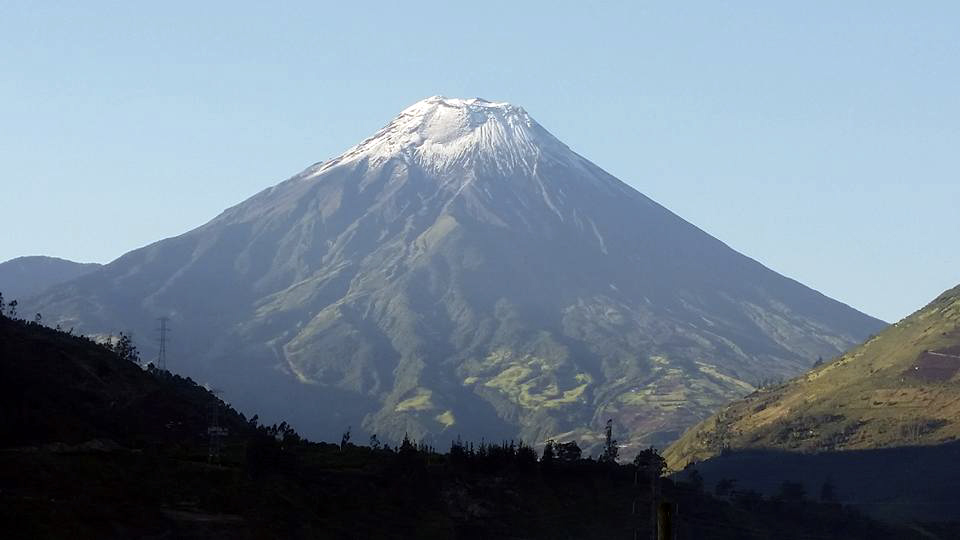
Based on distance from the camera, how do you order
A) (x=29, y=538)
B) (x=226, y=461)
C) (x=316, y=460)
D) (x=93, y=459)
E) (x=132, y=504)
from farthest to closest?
(x=316, y=460), (x=226, y=461), (x=93, y=459), (x=132, y=504), (x=29, y=538)

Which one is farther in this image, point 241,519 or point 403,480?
point 403,480

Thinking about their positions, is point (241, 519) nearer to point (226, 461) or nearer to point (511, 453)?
point (226, 461)

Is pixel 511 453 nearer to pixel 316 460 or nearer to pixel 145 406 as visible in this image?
pixel 316 460

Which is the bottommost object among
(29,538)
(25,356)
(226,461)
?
(29,538)

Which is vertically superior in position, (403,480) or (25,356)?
(25,356)

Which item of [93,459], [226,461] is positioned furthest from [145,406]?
[93,459]

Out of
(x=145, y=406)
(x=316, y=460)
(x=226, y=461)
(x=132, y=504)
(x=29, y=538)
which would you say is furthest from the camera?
(x=145, y=406)

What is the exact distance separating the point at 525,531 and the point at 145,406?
4821 centimetres

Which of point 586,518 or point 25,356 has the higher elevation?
point 25,356

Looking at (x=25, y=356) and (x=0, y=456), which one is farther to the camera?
(x=25, y=356)

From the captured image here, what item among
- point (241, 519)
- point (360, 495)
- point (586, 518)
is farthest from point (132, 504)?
point (586, 518)

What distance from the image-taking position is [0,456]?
145 m

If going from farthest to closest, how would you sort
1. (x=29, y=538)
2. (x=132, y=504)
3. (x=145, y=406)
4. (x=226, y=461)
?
1. (x=145, y=406)
2. (x=226, y=461)
3. (x=132, y=504)
4. (x=29, y=538)

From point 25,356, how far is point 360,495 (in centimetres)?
4322
